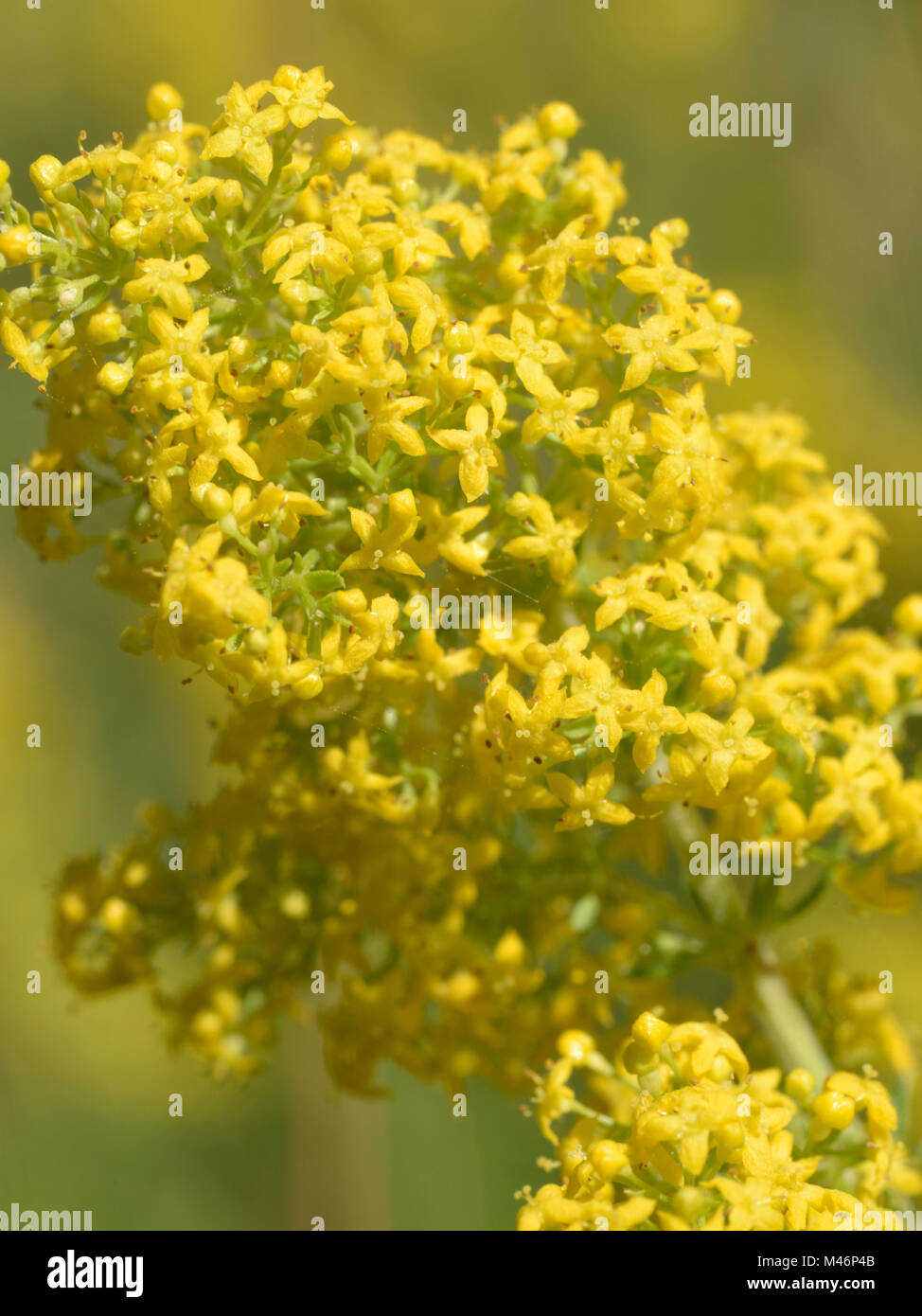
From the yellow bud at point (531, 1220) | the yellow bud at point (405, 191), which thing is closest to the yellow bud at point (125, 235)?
the yellow bud at point (405, 191)

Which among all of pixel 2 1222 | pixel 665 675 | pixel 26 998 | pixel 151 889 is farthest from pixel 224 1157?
pixel 665 675

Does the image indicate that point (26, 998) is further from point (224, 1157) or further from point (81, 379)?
point (81, 379)

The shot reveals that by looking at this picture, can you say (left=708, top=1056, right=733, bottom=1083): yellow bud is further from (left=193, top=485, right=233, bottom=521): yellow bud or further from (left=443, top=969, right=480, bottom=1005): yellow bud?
(left=193, top=485, right=233, bottom=521): yellow bud

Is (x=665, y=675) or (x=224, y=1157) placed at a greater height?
(x=665, y=675)

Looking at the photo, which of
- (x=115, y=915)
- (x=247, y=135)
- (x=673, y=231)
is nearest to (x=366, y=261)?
(x=247, y=135)

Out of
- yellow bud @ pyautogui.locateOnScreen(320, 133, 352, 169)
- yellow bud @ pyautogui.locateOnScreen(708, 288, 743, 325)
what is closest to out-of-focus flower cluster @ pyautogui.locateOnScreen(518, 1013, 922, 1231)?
yellow bud @ pyautogui.locateOnScreen(708, 288, 743, 325)

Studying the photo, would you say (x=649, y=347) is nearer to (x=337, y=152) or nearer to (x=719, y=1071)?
(x=337, y=152)

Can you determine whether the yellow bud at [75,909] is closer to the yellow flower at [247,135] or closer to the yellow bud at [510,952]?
the yellow bud at [510,952]

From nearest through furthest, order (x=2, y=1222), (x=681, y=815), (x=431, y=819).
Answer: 1. (x=431, y=819)
2. (x=681, y=815)
3. (x=2, y=1222)
